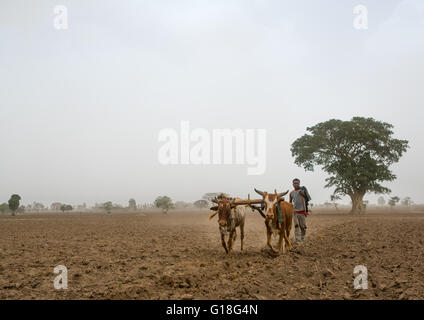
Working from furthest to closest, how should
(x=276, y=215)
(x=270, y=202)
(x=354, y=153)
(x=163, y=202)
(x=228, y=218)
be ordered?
(x=163, y=202)
(x=354, y=153)
(x=228, y=218)
(x=276, y=215)
(x=270, y=202)

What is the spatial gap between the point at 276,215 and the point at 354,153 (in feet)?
116

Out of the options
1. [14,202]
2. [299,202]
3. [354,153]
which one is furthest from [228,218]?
[14,202]

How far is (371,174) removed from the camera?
124ft

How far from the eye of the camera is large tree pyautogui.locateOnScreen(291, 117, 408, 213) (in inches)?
1539

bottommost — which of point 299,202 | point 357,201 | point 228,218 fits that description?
point 357,201

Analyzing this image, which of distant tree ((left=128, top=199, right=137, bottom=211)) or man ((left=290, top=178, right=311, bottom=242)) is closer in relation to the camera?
man ((left=290, top=178, right=311, bottom=242))

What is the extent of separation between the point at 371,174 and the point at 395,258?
108 ft

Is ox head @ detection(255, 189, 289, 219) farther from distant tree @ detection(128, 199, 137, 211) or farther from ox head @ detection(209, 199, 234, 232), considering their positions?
distant tree @ detection(128, 199, 137, 211)

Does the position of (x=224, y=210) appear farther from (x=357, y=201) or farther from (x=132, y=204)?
(x=132, y=204)

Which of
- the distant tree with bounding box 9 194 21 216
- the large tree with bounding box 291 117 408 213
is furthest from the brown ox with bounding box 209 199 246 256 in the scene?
the distant tree with bounding box 9 194 21 216

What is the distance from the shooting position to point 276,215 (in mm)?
10617

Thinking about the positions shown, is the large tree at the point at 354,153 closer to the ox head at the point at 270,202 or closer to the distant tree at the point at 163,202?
the ox head at the point at 270,202

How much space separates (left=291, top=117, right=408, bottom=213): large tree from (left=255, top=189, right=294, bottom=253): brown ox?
31129 millimetres
